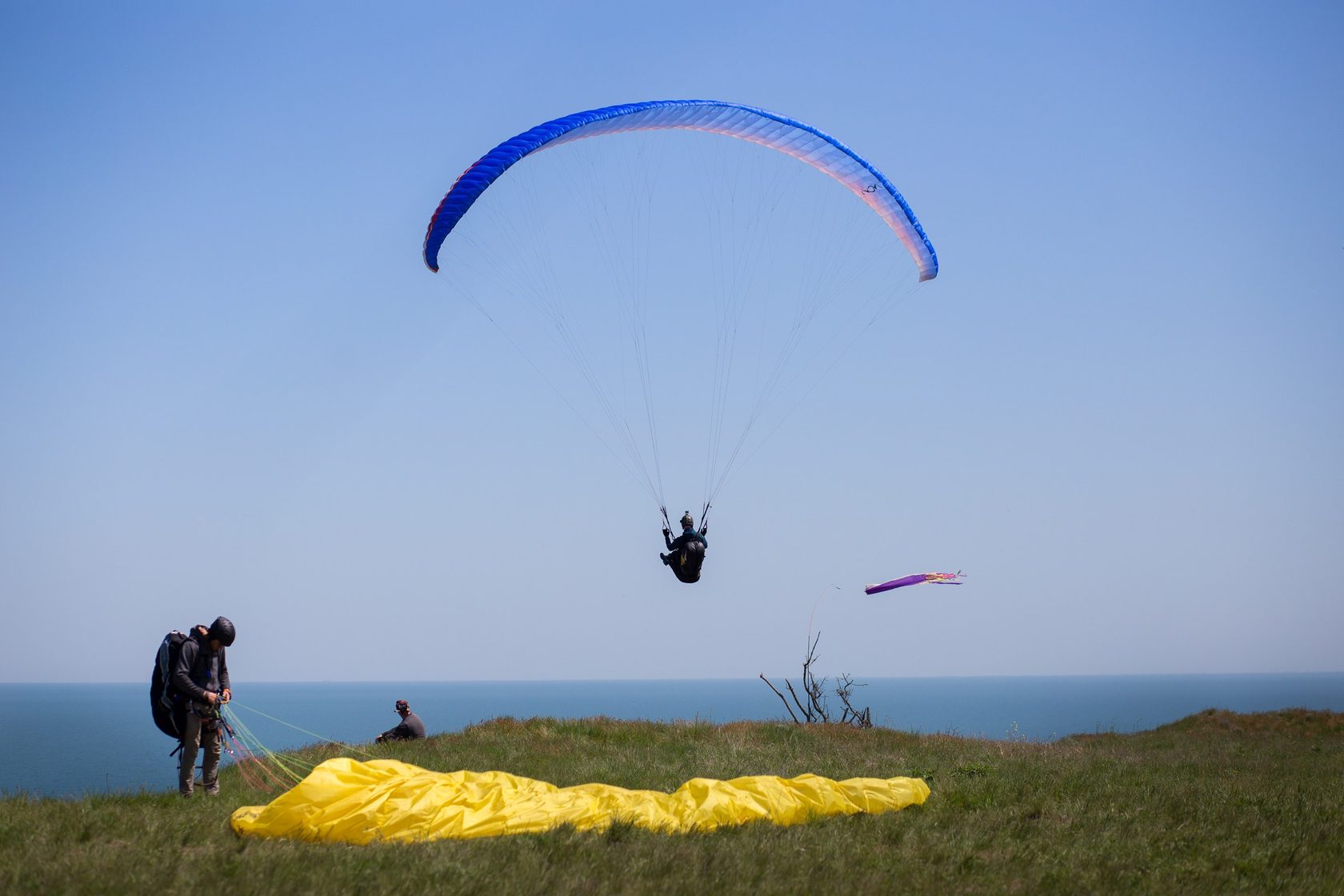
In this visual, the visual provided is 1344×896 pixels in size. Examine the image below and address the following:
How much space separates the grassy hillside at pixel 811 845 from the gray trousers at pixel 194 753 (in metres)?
0.23

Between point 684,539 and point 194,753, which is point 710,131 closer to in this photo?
point 684,539

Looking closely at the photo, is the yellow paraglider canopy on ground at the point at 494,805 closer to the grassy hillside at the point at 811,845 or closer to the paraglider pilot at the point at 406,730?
the grassy hillside at the point at 811,845

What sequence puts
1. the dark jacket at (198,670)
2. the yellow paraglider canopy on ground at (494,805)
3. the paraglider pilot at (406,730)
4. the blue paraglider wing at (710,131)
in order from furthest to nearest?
the paraglider pilot at (406,730) < the blue paraglider wing at (710,131) < the dark jacket at (198,670) < the yellow paraglider canopy on ground at (494,805)

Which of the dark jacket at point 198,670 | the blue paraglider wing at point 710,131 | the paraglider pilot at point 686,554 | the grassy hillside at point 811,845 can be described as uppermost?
the blue paraglider wing at point 710,131

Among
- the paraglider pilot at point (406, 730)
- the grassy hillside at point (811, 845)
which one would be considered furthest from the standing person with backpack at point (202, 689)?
the paraglider pilot at point (406, 730)

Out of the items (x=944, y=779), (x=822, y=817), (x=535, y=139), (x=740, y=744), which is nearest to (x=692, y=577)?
(x=740, y=744)

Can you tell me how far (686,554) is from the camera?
14.8 meters

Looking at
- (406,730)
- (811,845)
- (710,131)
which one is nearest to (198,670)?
(811,845)

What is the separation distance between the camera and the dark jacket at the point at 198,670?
32.6 ft

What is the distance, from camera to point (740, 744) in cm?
1616

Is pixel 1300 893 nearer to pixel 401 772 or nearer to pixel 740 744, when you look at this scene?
pixel 401 772

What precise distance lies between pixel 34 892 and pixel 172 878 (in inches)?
30.5

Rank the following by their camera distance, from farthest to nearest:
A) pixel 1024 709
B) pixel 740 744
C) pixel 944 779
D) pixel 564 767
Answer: pixel 1024 709, pixel 740 744, pixel 564 767, pixel 944 779

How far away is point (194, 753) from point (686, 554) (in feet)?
23.3
